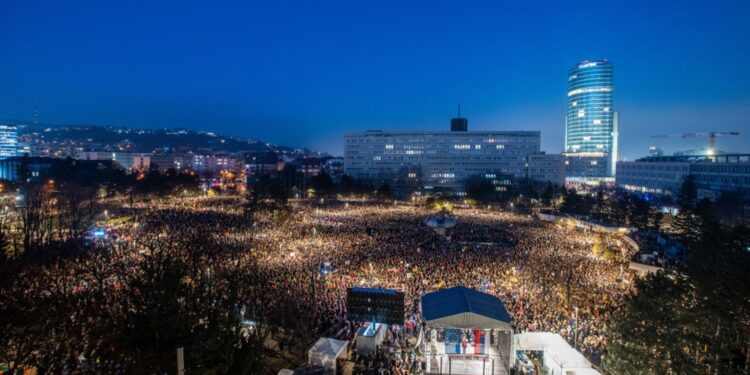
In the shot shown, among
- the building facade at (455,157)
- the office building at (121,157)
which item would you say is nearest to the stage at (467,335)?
the building facade at (455,157)

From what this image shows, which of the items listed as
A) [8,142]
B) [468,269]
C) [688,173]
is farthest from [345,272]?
[8,142]

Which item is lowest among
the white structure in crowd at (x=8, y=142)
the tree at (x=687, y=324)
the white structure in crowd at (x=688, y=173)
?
the tree at (x=687, y=324)

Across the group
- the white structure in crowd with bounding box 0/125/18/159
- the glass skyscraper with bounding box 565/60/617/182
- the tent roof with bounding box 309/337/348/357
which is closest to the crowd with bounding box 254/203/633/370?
the tent roof with bounding box 309/337/348/357

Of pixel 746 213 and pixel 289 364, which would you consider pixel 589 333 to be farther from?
pixel 746 213

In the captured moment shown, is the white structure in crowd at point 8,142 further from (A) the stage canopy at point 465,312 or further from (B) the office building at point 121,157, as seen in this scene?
(A) the stage canopy at point 465,312

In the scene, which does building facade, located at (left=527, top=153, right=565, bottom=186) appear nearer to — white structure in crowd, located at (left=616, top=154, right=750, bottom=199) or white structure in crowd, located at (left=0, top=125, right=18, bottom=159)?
white structure in crowd, located at (left=616, top=154, right=750, bottom=199)
